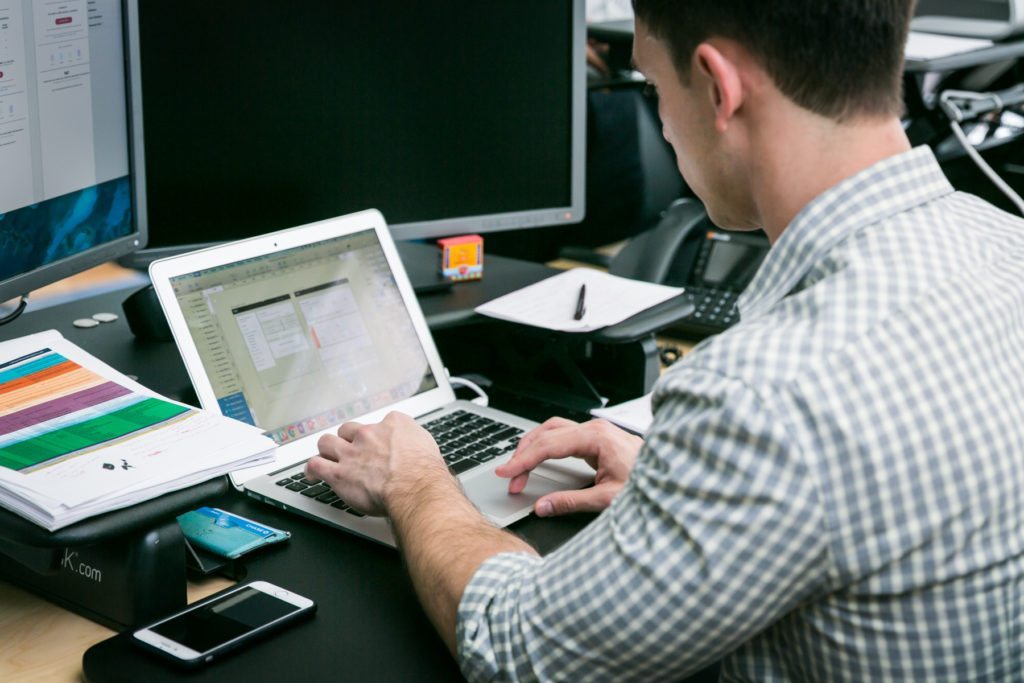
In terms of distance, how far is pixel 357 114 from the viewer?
5.04ft

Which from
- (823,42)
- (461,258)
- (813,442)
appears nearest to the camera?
(813,442)

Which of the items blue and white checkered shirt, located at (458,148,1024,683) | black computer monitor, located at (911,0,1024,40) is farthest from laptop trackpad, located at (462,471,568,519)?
black computer monitor, located at (911,0,1024,40)

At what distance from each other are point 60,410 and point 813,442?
0.69 metres

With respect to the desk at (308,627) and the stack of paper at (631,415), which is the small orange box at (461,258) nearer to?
the stack of paper at (631,415)

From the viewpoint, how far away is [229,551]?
41.9 inches

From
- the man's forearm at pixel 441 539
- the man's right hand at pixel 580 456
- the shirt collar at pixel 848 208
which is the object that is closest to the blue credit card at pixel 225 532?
the man's forearm at pixel 441 539

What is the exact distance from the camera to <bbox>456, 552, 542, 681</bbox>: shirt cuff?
33.9 inches

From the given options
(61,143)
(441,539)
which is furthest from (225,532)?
(61,143)

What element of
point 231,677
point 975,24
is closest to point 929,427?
point 231,677

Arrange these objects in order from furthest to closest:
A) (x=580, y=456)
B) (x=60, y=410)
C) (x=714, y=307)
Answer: (x=714, y=307)
(x=580, y=456)
(x=60, y=410)

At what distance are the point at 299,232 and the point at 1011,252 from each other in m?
0.75

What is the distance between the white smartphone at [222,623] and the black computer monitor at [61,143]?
1.38 ft

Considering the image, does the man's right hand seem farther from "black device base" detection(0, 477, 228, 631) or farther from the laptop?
"black device base" detection(0, 477, 228, 631)

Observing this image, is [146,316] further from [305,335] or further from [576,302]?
[576,302]
